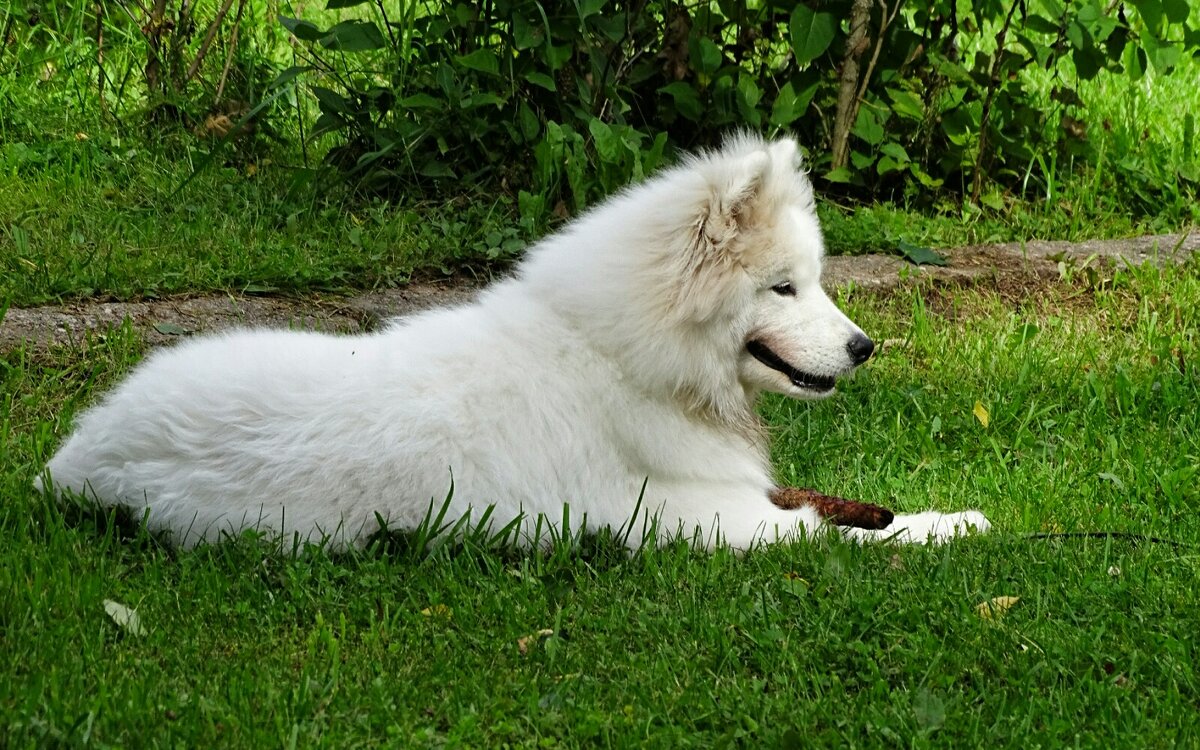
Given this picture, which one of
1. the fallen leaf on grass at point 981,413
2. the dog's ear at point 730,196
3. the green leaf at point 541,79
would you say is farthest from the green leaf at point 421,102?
the fallen leaf on grass at point 981,413

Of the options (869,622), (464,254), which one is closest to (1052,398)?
(869,622)

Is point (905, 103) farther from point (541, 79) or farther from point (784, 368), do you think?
point (784, 368)

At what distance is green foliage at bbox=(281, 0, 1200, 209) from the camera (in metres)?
6.36

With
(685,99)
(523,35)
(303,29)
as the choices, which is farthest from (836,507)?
(303,29)

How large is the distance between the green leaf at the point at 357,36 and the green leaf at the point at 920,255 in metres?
2.90

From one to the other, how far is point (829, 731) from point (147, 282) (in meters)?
3.87

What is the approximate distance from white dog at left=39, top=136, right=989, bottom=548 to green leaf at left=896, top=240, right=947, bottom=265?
2558 mm

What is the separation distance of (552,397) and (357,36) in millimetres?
3342

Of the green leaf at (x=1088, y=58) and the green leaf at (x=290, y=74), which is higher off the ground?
the green leaf at (x=1088, y=58)

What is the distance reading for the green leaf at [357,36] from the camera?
632cm

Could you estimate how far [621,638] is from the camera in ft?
10.5

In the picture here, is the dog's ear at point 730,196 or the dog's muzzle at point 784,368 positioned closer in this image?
the dog's ear at point 730,196

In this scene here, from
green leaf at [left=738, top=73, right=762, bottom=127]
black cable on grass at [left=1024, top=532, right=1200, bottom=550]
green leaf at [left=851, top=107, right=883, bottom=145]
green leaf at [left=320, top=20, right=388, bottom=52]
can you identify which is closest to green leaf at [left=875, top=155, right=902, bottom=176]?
green leaf at [left=851, top=107, right=883, bottom=145]

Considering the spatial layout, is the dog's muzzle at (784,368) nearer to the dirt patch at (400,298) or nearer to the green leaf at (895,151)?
the dirt patch at (400,298)
